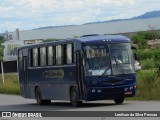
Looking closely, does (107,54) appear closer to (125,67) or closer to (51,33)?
(125,67)

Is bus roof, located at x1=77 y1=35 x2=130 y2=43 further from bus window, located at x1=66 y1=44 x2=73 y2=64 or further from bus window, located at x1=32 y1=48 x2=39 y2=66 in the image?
bus window, located at x1=32 y1=48 x2=39 y2=66

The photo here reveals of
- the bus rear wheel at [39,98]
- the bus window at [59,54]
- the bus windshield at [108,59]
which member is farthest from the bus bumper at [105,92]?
the bus rear wheel at [39,98]

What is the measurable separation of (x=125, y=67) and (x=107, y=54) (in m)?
0.91

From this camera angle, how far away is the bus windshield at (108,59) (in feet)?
77.7

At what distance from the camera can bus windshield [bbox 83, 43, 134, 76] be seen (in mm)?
23688

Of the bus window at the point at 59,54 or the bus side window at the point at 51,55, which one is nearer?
the bus window at the point at 59,54

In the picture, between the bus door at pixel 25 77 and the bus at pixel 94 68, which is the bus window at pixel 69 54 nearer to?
the bus at pixel 94 68

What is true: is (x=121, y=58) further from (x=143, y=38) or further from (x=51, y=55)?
(x=143, y=38)

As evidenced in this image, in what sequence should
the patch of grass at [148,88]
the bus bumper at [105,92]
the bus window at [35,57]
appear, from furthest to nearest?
the bus window at [35,57]
the patch of grass at [148,88]
the bus bumper at [105,92]

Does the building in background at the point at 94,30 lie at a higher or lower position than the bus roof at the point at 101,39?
higher

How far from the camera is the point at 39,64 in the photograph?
28047 mm

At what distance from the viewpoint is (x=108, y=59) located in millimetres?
23812

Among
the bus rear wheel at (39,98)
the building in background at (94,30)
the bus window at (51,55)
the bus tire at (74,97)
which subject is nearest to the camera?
the bus tire at (74,97)

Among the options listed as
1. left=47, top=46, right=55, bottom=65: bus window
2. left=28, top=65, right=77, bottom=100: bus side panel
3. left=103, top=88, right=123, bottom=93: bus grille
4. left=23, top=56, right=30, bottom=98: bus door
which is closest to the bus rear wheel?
left=28, top=65, right=77, bottom=100: bus side panel
